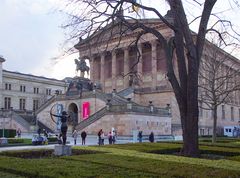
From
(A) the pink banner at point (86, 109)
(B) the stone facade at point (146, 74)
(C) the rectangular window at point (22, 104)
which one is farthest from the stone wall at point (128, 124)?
(C) the rectangular window at point (22, 104)

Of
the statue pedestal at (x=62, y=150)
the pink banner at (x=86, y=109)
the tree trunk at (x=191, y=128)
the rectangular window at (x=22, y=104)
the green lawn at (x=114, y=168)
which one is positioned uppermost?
the rectangular window at (x=22, y=104)

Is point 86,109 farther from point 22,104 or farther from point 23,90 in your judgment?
point 23,90

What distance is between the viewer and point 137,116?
55.7 m

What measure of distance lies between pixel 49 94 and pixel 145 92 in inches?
1742

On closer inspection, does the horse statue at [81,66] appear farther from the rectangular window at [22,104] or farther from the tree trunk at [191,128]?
the tree trunk at [191,128]

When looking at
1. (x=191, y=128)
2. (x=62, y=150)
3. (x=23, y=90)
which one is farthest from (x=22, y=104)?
(x=191, y=128)

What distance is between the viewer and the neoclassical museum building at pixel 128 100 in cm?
5574

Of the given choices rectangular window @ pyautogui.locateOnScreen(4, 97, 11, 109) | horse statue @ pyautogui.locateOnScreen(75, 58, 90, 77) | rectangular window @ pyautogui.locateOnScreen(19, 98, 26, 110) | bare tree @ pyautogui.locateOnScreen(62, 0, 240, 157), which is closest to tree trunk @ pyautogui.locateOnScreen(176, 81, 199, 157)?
bare tree @ pyautogui.locateOnScreen(62, 0, 240, 157)

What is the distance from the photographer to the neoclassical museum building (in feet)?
183

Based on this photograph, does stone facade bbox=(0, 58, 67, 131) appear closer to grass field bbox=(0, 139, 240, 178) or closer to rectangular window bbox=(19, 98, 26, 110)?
rectangular window bbox=(19, 98, 26, 110)

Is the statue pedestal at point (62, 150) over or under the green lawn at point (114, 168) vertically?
over

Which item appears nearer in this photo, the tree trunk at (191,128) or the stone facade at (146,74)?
the tree trunk at (191,128)

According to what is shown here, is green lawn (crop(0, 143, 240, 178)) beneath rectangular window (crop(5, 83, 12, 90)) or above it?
beneath

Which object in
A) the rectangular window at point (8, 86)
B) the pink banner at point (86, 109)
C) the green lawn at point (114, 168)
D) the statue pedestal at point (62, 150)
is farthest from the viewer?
the rectangular window at point (8, 86)
